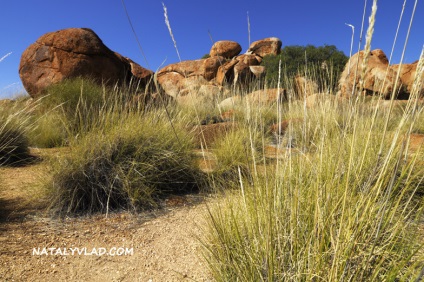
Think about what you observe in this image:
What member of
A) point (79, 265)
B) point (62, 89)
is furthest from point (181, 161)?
point (62, 89)

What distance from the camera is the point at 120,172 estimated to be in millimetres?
2693

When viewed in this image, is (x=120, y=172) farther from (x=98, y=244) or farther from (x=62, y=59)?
→ (x=62, y=59)

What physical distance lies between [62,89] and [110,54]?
247 cm

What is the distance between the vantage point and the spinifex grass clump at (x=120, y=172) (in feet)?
8.41

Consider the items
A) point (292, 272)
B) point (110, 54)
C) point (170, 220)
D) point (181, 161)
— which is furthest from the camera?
point (110, 54)

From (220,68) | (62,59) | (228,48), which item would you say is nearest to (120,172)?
(62,59)

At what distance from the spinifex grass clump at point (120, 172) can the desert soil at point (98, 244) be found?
0.18m

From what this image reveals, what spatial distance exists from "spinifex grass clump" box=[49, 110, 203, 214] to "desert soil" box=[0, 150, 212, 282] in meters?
0.18

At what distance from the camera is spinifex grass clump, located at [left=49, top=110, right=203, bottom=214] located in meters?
2.56

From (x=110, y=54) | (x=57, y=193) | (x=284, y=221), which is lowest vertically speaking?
(x=57, y=193)

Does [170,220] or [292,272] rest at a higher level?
[292,272]

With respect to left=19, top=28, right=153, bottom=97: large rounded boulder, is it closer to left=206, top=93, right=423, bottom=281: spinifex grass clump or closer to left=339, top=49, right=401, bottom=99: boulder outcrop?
left=339, top=49, right=401, bottom=99: boulder outcrop

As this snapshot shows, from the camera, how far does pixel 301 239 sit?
1245mm

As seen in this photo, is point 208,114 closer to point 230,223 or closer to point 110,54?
point 110,54
